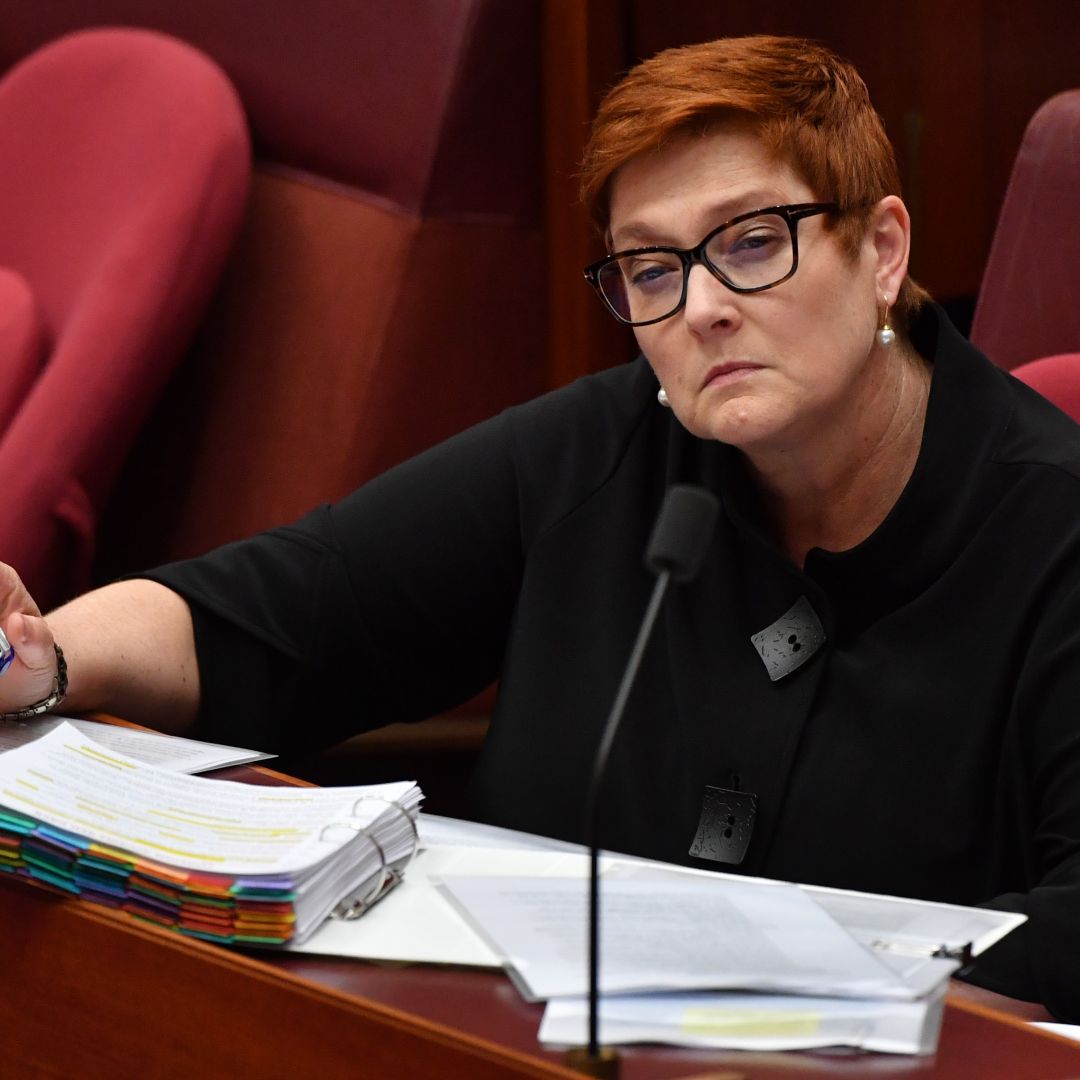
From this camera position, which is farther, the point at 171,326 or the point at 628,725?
the point at 171,326

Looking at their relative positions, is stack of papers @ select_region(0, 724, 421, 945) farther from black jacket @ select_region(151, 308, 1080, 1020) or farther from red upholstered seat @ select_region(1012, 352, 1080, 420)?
red upholstered seat @ select_region(1012, 352, 1080, 420)

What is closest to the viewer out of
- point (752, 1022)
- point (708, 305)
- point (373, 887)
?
point (752, 1022)

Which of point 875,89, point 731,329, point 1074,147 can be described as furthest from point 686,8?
point 731,329

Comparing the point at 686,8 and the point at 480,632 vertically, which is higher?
the point at 686,8

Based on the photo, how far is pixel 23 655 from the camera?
1.20m

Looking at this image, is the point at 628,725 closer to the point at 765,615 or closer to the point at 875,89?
the point at 765,615

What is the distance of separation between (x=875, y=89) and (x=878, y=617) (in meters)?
1.06

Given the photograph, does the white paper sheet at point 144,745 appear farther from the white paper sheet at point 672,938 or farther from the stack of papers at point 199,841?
the white paper sheet at point 672,938

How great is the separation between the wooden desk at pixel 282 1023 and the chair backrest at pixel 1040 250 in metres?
0.99

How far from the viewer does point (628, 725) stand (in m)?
1.29

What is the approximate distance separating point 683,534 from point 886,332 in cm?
58

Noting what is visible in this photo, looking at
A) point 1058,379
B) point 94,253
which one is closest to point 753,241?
point 1058,379

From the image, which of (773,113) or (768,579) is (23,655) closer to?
(768,579)

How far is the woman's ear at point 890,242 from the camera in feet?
4.19
